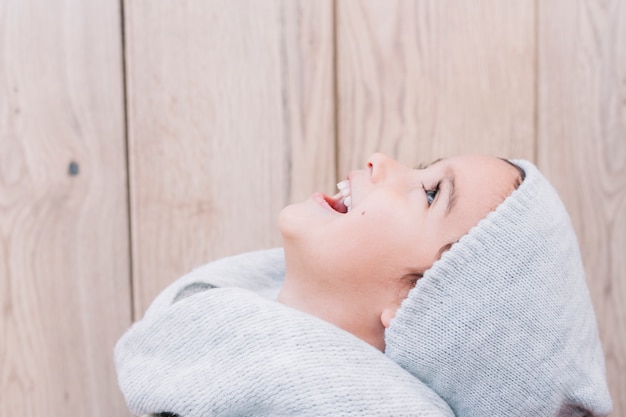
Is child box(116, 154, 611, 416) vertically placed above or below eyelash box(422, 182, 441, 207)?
below

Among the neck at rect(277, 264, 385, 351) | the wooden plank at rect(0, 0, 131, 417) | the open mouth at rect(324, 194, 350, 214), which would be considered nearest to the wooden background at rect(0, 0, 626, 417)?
the wooden plank at rect(0, 0, 131, 417)

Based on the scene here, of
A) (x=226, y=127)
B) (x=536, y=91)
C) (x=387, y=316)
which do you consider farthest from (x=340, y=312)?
(x=536, y=91)

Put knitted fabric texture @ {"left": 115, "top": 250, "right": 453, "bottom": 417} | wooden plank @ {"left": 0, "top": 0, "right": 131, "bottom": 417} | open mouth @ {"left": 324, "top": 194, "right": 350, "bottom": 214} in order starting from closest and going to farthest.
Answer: knitted fabric texture @ {"left": 115, "top": 250, "right": 453, "bottom": 417} < open mouth @ {"left": 324, "top": 194, "right": 350, "bottom": 214} < wooden plank @ {"left": 0, "top": 0, "right": 131, "bottom": 417}

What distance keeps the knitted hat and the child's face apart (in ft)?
0.09

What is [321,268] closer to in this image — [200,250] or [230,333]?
[230,333]

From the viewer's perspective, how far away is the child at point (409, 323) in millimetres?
778

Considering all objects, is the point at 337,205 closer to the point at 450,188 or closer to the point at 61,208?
the point at 450,188

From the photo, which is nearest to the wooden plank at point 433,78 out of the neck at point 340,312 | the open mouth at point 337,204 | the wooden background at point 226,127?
the wooden background at point 226,127

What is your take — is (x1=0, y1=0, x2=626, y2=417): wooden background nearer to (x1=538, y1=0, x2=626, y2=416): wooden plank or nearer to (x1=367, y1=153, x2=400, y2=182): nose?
(x1=538, y1=0, x2=626, y2=416): wooden plank

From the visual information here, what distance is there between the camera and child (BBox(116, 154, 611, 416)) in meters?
0.78

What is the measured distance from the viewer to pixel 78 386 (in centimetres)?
110

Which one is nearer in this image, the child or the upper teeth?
the child

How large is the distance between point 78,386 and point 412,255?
1.89 ft

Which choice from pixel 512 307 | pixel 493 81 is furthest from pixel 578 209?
pixel 512 307
